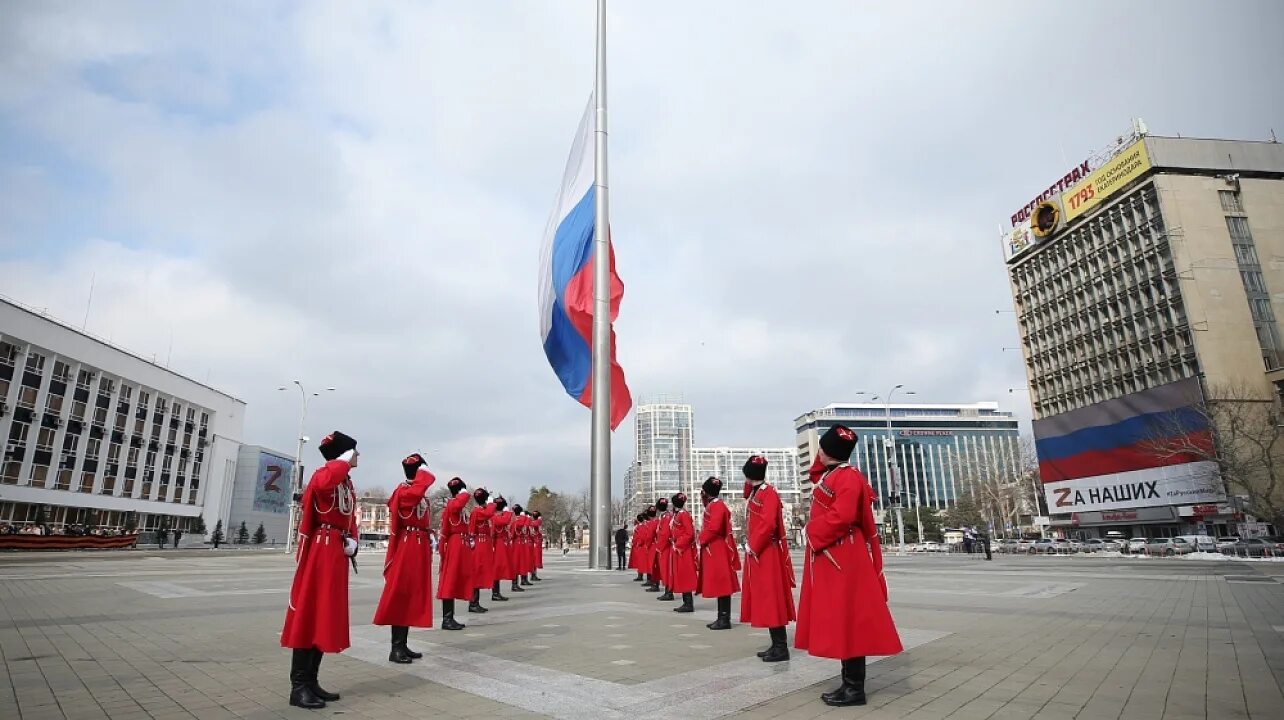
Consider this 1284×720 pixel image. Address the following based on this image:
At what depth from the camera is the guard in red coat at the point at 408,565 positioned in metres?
7.30

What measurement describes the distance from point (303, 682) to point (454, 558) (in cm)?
511

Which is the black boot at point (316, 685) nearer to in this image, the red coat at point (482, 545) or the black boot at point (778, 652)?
the black boot at point (778, 652)

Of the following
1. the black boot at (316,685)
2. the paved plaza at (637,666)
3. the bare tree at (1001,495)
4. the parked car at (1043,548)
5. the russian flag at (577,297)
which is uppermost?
the russian flag at (577,297)

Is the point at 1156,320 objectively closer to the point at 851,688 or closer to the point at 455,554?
the point at 455,554

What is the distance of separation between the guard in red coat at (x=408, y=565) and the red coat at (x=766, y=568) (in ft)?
12.2

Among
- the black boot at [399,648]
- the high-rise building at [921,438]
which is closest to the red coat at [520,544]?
the black boot at [399,648]

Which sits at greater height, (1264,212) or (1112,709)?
(1264,212)

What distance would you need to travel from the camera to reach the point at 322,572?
5.80 metres

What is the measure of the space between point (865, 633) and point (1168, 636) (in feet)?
19.5

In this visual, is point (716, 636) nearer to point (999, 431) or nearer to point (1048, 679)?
point (1048, 679)

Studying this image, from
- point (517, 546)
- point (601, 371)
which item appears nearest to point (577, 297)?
point (601, 371)

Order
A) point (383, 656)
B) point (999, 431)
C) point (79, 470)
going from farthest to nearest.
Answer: point (999, 431) → point (79, 470) → point (383, 656)

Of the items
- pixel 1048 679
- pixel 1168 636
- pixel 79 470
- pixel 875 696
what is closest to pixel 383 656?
pixel 875 696

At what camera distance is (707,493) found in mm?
10695
